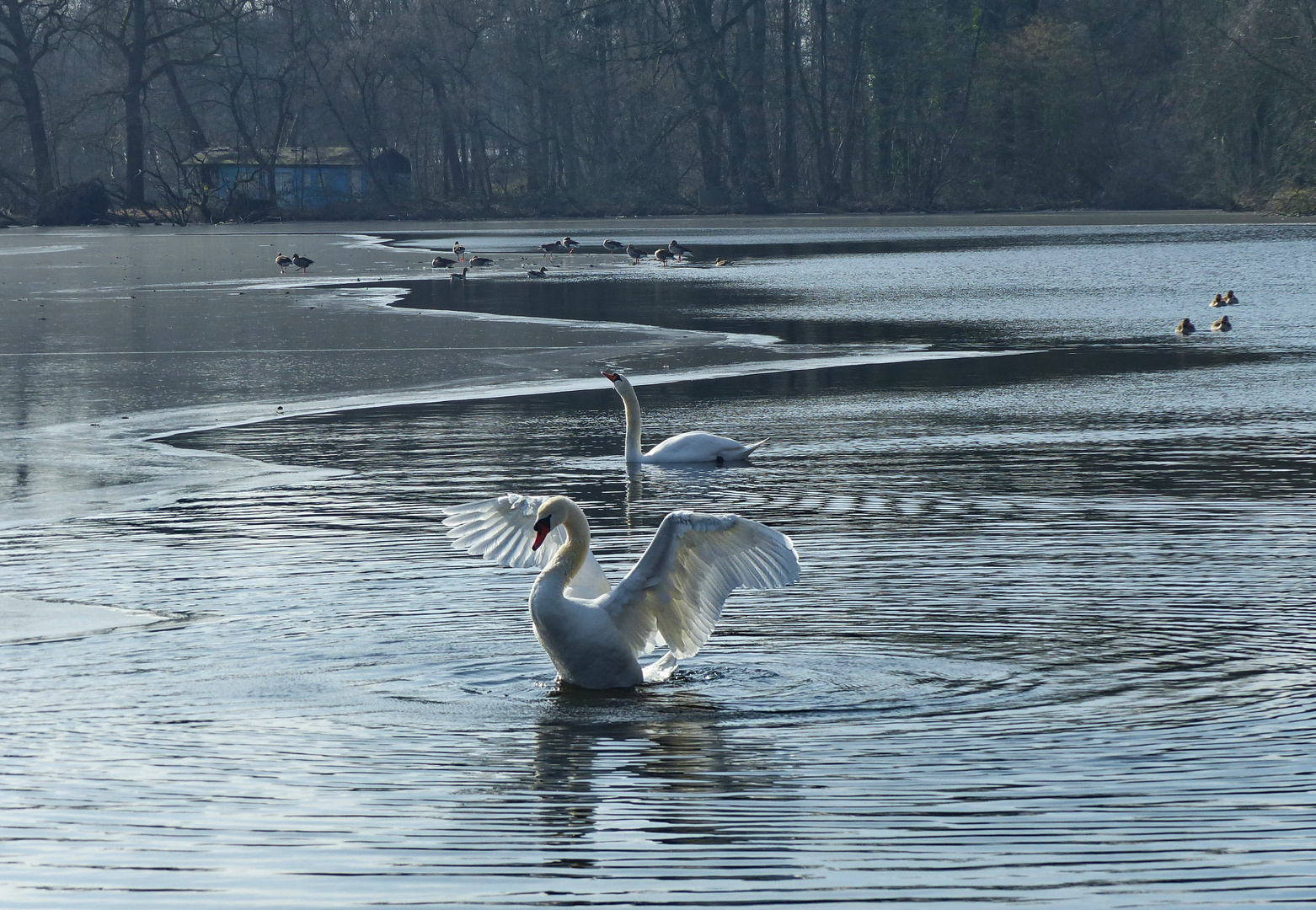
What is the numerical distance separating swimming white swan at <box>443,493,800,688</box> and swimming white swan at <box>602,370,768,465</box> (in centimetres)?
594

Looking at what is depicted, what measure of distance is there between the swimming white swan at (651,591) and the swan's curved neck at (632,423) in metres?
5.90

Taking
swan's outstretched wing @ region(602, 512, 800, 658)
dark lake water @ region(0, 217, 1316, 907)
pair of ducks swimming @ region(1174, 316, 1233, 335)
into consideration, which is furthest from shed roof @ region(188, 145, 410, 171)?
swan's outstretched wing @ region(602, 512, 800, 658)

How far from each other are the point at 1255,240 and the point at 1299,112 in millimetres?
15910

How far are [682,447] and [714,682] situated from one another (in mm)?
6163

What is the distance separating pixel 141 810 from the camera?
5445 mm

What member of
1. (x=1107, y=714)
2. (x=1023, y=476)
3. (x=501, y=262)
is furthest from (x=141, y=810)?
(x=501, y=262)

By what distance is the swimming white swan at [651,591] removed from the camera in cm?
689

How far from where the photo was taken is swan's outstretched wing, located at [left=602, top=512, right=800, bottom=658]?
6934mm

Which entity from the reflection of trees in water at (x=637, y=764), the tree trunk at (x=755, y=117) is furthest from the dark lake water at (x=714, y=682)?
the tree trunk at (x=755, y=117)

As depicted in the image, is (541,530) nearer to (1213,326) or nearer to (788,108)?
(1213,326)

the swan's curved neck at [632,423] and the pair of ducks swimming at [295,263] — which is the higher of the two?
the pair of ducks swimming at [295,263]

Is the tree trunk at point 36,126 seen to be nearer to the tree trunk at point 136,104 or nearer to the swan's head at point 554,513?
the tree trunk at point 136,104

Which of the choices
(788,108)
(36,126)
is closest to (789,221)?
(788,108)

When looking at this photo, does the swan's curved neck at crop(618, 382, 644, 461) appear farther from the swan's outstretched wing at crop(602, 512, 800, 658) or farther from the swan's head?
the swan's outstretched wing at crop(602, 512, 800, 658)
